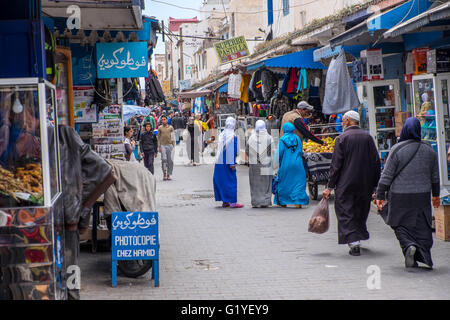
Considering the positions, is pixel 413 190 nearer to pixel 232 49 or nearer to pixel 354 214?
pixel 354 214

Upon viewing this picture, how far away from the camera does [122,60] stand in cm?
1006

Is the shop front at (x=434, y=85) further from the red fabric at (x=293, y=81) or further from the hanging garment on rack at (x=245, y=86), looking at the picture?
the hanging garment on rack at (x=245, y=86)

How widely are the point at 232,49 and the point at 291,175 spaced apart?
15.8 meters

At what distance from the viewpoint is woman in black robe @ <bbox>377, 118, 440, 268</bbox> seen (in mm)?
7672

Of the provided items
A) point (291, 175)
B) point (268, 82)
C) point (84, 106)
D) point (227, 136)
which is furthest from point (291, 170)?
point (268, 82)

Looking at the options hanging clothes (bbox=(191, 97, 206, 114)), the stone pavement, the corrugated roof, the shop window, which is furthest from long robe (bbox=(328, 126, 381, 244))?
hanging clothes (bbox=(191, 97, 206, 114))

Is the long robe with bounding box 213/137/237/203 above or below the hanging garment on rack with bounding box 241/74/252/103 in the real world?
below

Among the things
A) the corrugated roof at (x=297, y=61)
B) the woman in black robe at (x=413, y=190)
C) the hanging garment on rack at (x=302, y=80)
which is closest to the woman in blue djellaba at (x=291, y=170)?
the corrugated roof at (x=297, y=61)

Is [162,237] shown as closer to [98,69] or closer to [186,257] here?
[186,257]

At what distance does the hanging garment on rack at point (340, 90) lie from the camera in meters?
13.0

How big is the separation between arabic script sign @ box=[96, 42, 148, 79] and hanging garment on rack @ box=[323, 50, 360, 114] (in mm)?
4630

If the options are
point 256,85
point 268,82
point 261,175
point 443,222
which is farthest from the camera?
point 256,85

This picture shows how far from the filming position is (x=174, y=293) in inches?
274

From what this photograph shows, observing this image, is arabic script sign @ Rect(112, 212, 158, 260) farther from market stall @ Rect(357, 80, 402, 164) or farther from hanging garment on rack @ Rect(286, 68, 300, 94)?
hanging garment on rack @ Rect(286, 68, 300, 94)
